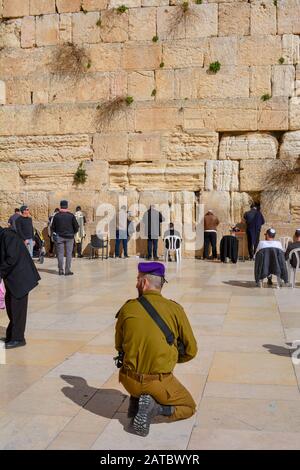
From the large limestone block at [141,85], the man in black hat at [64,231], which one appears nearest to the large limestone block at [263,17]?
the large limestone block at [141,85]

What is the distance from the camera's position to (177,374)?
4.76 meters

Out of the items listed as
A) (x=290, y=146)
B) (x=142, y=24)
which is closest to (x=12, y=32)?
(x=142, y=24)

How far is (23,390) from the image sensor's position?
14.2ft

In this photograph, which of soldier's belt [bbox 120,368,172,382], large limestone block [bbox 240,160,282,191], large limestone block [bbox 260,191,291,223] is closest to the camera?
soldier's belt [bbox 120,368,172,382]

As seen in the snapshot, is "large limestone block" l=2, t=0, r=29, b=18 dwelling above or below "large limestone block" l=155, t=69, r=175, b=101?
above

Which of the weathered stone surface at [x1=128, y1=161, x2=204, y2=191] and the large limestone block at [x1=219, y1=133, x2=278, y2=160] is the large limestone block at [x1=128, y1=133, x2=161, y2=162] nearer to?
the weathered stone surface at [x1=128, y1=161, x2=204, y2=191]

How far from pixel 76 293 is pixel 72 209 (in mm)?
7265

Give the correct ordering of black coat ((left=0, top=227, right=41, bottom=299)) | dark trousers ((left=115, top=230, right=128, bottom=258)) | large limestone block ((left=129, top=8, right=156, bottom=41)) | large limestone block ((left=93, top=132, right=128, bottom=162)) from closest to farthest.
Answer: black coat ((left=0, top=227, right=41, bottom=299)) < dark trousers ((left=115, top=230, right=128, bottom=258)) < large limestone block ((left=93, top=132, right=128, bottom=162)) < large limestone block ((left=129, top=8, right=156, bottom=41))

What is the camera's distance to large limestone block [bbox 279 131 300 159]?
50.0ft

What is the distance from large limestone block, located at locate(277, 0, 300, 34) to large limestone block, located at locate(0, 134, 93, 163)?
6.24m

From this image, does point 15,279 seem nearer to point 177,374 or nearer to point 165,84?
point 177,374

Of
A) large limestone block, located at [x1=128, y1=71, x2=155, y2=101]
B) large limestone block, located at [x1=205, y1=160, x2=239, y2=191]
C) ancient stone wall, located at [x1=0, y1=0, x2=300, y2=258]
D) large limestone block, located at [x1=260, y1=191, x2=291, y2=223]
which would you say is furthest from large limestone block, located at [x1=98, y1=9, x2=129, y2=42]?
large limestone block, located at [x1=260, y1=191, x2=291, y2=223]

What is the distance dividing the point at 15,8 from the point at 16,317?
13890 millimetres

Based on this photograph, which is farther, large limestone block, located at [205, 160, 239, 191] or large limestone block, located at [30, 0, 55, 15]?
large limestone block, located at [30, 0, 55, 15]
